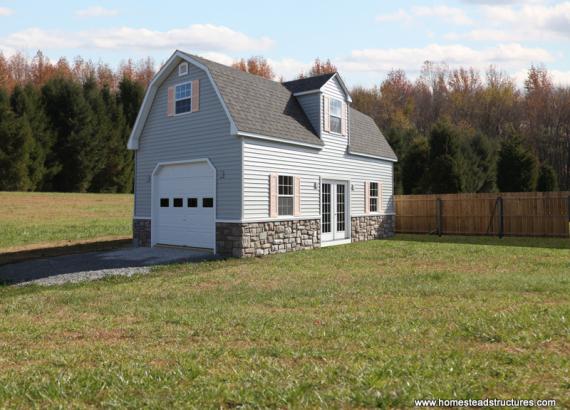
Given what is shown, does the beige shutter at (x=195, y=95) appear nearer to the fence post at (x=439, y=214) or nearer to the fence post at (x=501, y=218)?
the fence post at (x=439, y=214)

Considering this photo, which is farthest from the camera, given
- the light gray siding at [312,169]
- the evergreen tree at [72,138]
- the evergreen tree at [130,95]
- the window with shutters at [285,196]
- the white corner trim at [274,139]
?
the evergreen tree at [130,95]

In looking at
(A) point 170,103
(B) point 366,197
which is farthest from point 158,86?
(B) point 366,197

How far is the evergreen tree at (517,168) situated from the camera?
30984 mm

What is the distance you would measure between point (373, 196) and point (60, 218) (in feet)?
54.3

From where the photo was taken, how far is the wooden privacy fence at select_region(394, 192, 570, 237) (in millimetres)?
19734

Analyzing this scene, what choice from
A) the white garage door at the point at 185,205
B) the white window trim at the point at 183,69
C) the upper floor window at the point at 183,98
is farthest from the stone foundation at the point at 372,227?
the white window trim at the point at 183,69

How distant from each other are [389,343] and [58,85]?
4027 centimetres

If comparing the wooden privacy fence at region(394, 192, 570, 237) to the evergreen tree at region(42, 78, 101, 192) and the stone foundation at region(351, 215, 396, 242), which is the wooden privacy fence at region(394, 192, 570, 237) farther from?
the evergreen tree at region(42, 78, 101, 192)

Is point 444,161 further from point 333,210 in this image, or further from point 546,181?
point 333,210

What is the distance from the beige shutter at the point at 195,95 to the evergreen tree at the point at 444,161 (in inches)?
812

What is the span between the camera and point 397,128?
40062 millimetres

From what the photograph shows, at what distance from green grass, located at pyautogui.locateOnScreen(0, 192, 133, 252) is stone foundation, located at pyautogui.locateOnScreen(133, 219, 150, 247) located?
4.21m

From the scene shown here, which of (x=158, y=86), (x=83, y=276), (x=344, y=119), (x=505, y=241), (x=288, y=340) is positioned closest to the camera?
(x=288, y=340)

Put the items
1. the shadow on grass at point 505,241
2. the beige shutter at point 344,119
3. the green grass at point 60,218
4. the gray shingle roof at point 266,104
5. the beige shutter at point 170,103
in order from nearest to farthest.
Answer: the gray shingle roof at point 266,104
the beige shutter at point 170,103
the shadow on grass at point 505,241
the beige shutter at point 344,119
the green grass at point 60,218
